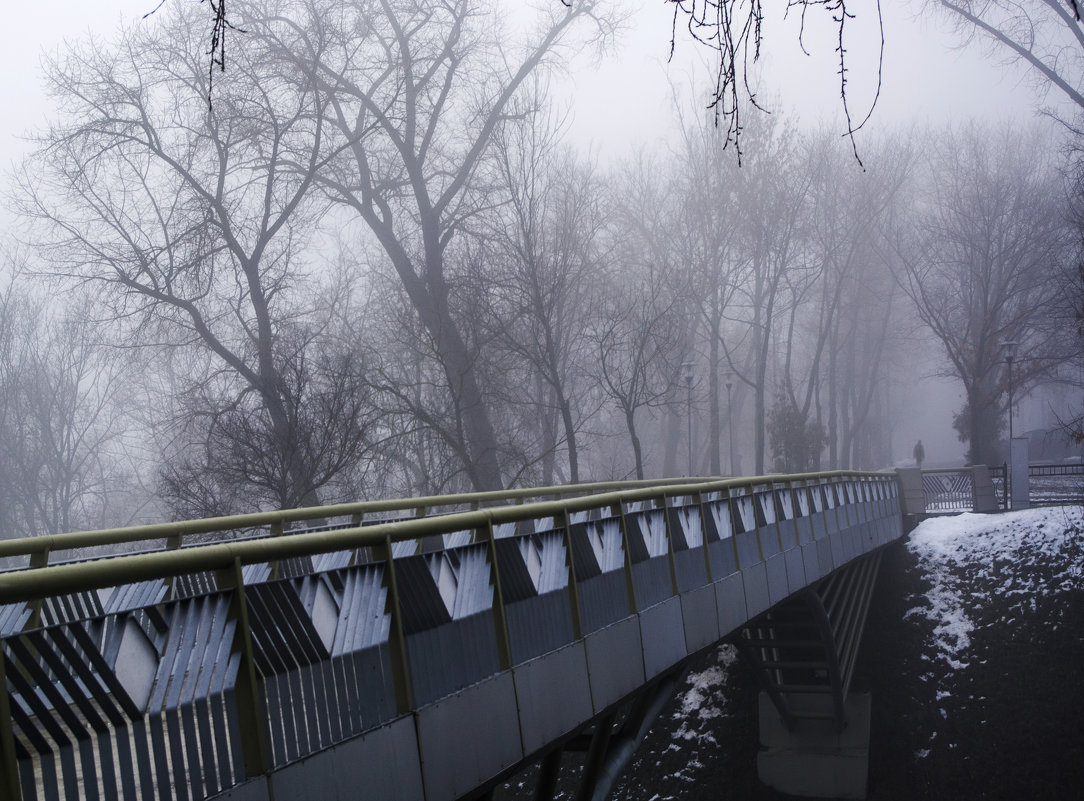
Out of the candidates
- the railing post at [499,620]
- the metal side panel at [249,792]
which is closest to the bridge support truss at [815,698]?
the railing post at [499,620]

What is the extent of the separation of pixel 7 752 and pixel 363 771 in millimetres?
1842

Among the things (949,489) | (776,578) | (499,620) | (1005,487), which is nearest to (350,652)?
(499,620)

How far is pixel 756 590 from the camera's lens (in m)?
11.6

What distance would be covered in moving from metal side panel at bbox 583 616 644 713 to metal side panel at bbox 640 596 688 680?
0.48ft

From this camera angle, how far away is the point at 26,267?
23.4 m

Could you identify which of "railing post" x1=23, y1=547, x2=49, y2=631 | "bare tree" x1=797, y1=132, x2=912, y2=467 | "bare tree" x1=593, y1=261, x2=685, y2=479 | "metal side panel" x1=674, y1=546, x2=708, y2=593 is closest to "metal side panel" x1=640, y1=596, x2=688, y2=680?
"metal side panel" x1=674, y1=546, x2=708, y2=593

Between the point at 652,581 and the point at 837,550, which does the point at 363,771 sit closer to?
the point at 652,581

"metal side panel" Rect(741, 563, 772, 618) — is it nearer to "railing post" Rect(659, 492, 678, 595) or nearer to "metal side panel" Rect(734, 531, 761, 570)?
"metal side panel" Rect(734, 531, 761, 570)

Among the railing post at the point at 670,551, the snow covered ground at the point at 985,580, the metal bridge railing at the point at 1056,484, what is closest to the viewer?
the railing post at the point at 670,551

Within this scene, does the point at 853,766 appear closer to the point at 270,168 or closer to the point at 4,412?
the point at 270,168

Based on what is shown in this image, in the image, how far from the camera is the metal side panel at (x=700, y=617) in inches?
358

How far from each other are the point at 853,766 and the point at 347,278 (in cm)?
2300

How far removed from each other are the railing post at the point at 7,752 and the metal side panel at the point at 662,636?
550cm

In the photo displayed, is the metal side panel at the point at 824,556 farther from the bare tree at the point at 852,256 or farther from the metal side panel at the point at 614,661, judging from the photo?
the bare tree at the point at 852,256
